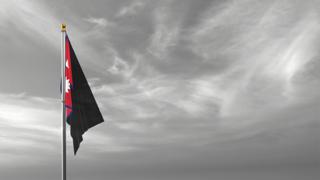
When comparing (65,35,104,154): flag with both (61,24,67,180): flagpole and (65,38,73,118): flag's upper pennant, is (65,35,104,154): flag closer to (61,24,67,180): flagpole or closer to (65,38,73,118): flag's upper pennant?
(65,38,73,118): flag's upper pennant

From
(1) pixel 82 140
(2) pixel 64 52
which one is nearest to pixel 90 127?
(1) pixel 82 140

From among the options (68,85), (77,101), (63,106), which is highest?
(68,85)

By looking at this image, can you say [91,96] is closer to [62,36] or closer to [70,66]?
[70,66]

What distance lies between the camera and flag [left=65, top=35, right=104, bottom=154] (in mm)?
18922

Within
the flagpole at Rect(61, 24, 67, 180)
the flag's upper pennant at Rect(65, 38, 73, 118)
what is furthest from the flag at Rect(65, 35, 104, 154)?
the flagpole at Rect(61, 24, 67, 180)

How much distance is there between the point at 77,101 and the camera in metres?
19.1

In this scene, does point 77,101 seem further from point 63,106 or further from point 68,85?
point 68,85

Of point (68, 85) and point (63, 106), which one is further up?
point (68, 85)

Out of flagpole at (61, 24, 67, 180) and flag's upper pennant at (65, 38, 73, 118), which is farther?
flag's upper pennant at (65, 38, 73, 118)

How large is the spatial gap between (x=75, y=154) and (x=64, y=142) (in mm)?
840

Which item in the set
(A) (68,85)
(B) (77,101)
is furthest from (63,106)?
(A) (68,85)

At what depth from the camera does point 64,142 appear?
1814 centimetres

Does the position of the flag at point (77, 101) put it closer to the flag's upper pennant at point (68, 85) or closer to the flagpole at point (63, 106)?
the flag's upper pennant at point (68, 85)

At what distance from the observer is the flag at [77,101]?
18922mm
